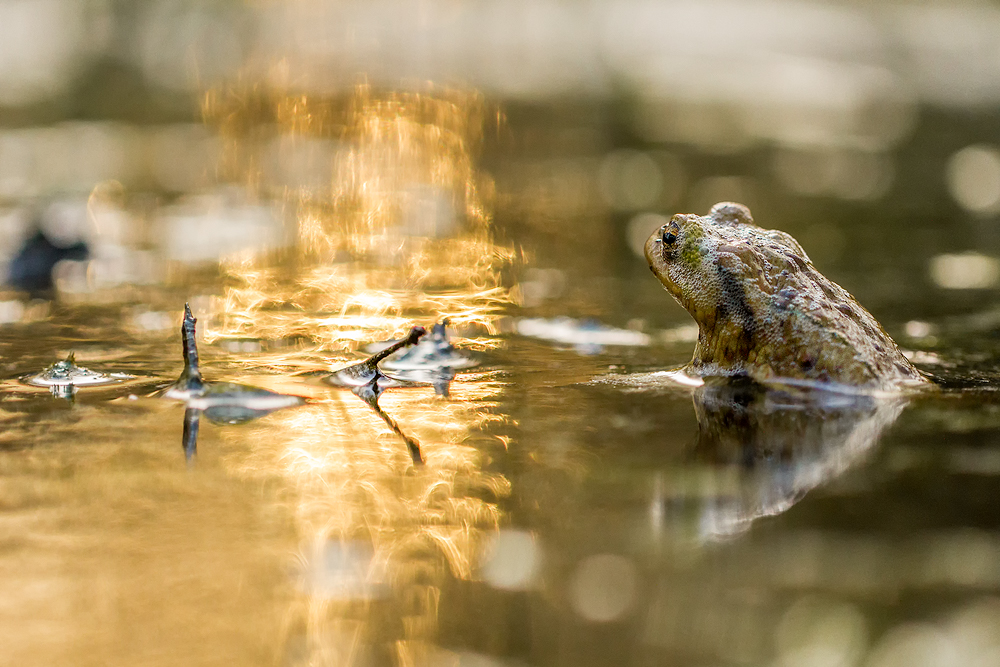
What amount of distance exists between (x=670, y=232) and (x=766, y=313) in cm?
41

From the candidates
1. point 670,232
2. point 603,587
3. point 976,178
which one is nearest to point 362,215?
point 670,232

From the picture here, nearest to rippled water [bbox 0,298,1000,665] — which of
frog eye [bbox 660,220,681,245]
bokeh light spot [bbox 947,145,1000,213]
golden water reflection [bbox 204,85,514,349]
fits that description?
frog eye [bbox 660,220,681,245]

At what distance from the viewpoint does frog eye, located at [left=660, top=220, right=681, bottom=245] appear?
3.29 m

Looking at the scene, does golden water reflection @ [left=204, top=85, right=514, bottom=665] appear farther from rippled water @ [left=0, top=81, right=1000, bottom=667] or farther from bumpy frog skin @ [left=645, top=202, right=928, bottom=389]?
bumpy frog skin @ [left=645, top=202, right=928, bottom=389]

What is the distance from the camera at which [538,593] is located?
1755 millimetres

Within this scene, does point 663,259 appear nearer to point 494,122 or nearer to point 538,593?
point 538,593

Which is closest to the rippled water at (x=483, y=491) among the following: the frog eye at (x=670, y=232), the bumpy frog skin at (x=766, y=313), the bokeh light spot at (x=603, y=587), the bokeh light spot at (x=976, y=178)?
the bokeh light spot at (x=603, y=587)

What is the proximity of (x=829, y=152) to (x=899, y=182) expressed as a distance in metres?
1.23

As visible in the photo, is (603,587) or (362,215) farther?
(362,215)

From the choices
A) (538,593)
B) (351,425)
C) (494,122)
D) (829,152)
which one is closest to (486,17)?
(494,122)

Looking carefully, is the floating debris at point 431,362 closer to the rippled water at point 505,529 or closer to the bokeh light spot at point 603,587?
the rippled water at point 505,529

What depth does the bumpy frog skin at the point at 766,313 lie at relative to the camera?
304 cm

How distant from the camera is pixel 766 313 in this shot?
3119 millimetres

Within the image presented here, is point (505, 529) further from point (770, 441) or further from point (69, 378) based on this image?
point (69, 378)
